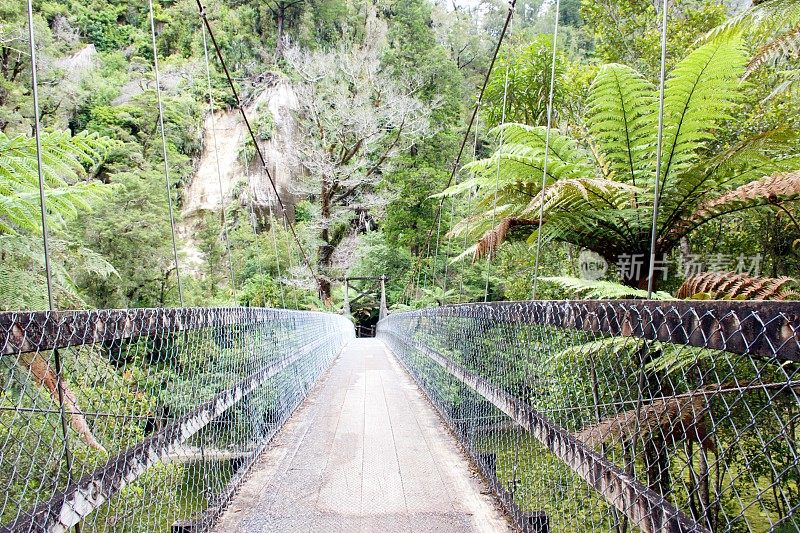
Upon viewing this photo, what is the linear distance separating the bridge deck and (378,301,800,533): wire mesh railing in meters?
0.14

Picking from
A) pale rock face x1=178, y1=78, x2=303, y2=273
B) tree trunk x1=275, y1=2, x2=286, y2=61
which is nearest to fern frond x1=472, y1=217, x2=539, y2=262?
pale rock face x1=178, y1=78, x2=303, y2=273

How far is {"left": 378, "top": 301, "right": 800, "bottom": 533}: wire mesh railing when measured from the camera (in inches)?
29.0

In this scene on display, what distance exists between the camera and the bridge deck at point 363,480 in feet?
5.81

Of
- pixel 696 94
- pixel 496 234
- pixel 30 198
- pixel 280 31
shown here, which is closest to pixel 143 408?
pixel 30 198

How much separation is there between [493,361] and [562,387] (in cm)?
61

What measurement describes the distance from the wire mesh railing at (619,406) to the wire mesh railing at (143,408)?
1054 mm

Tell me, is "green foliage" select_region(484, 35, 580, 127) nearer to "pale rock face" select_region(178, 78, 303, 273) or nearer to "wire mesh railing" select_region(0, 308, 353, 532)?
"wire mesh railing" select_region(0, 308, 353, 532)

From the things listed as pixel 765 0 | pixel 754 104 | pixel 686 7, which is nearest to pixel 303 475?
pixel 765 0

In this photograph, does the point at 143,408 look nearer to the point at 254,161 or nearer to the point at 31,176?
the point at 31,176

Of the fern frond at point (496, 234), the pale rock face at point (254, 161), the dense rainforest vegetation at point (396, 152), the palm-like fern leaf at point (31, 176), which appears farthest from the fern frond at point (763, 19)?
the pale rock face at point (254, 161)

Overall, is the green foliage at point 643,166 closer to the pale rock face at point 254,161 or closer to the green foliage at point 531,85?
the green foliage at point 531,85

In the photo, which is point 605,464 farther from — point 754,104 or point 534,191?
point 754,104

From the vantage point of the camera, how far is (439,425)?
3.17m

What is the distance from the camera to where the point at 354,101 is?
17.2 m
